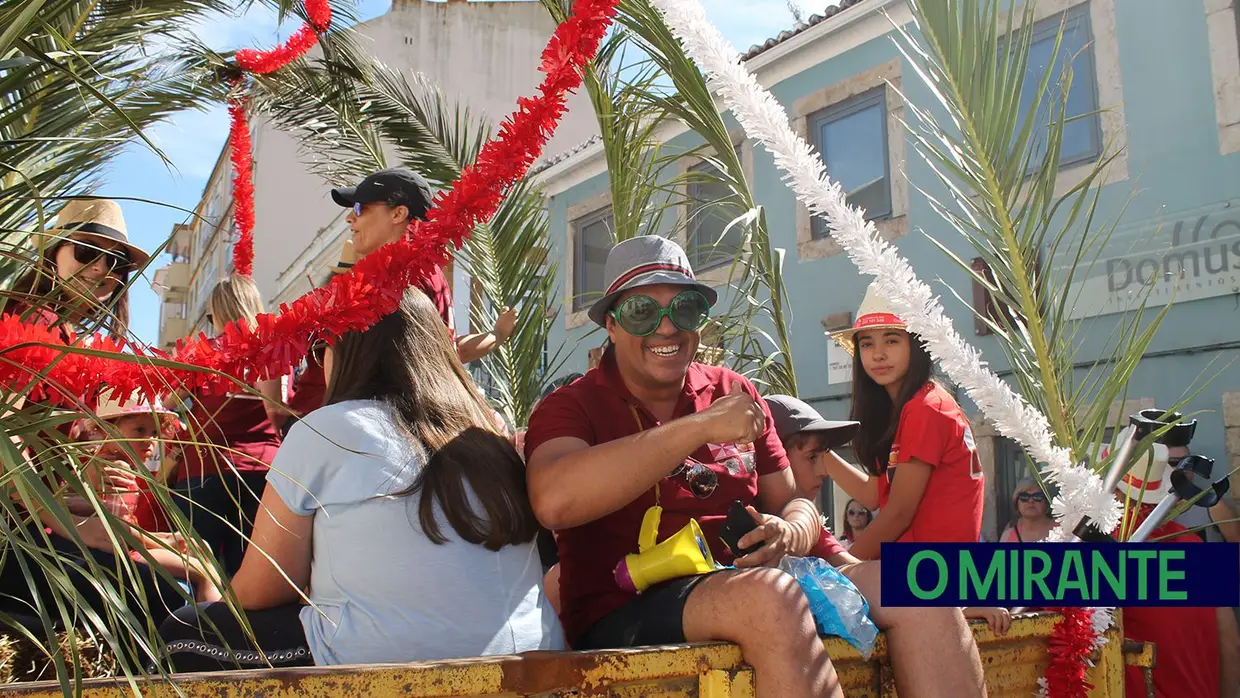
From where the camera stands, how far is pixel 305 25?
20.1ft

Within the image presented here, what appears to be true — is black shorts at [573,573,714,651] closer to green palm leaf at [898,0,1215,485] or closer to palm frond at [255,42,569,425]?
green palm leaf at [898,0,1215,485]

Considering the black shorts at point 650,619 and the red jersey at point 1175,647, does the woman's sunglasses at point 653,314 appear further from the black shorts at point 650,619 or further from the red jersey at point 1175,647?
the red jersey at point 1175,647

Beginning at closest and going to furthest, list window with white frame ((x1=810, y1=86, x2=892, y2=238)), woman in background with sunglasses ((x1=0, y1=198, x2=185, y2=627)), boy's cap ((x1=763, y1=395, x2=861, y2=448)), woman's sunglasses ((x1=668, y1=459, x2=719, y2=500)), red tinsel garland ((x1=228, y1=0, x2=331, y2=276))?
woman in background with sunglasses ((x1=0, y1=198, x2=185, y2=627))
woman's sunglasses ((x1=668, y1=459, x2=719, y2=500))
boy's cap ((x1=763, y1=395, x2=861, y2=448))
red tinsel garland ((x1=228, y1=0, x2=331, y2=276))
window with white frame ((x1=810, y1=86, x2=892, y2=238))

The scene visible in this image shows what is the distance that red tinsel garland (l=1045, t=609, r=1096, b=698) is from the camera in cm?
259

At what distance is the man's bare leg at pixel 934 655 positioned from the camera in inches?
88.5

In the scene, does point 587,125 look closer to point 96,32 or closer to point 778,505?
point 96,32

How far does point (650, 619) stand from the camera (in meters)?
2.25

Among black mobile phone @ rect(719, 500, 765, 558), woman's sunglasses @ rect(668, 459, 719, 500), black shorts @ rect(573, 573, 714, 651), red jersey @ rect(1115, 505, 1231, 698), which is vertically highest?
woman's sunglasses @ rect(668, 459, 719, 500)

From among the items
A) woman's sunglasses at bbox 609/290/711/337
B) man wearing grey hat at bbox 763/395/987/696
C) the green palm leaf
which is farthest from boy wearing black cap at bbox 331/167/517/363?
man wearing grey hat at bbox 763/395/987/696

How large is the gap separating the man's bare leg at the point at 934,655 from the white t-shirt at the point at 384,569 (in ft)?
2.59

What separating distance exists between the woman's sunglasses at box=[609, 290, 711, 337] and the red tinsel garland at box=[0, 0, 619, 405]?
589mm

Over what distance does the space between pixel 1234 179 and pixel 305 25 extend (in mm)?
6324

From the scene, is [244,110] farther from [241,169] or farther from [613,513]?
[613,513]

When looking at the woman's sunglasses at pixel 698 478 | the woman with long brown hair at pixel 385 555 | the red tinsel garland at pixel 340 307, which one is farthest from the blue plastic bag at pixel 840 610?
the red tinsel garland at pixel 340 307
